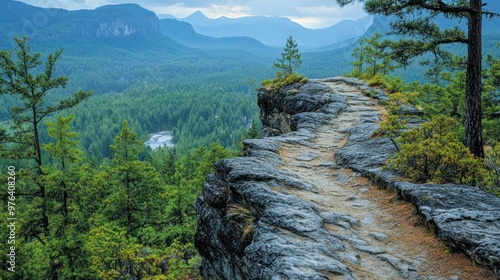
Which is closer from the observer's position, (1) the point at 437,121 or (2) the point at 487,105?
(1) the point at 437,121

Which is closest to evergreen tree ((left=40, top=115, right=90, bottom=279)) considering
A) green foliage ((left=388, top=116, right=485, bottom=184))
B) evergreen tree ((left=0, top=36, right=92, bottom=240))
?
evergreen tree ((left=0, top=36, right=92, bottom=240))

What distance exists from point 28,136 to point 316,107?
Result: 15462 mm

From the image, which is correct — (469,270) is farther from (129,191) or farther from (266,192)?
(129,191)

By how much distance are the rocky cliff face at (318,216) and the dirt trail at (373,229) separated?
0.03 meters

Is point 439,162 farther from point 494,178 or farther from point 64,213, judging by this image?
point 64,213

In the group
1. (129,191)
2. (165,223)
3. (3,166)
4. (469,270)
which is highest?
(469,270)

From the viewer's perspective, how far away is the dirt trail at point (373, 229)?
618cm

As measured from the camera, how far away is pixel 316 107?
1945 centimetres

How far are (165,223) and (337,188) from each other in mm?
22874

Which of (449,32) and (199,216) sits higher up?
(449,32)

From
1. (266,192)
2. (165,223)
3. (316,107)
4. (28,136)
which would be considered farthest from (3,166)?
(266,192)

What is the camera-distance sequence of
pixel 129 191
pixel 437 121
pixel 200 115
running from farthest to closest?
pixel 200 115 → pixel 129 191 → pixel 437 121

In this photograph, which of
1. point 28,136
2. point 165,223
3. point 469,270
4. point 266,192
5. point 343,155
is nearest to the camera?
point 469,270

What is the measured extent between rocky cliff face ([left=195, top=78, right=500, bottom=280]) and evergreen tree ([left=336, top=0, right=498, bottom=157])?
276cm
